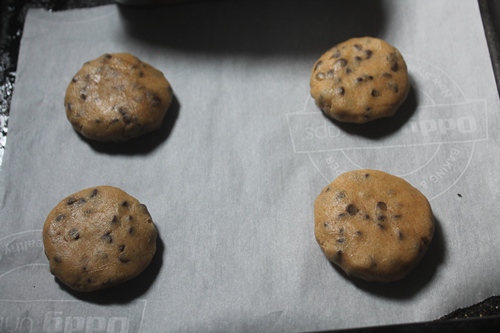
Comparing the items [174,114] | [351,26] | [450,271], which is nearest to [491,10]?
[351,26]

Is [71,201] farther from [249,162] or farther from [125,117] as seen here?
[249,162]

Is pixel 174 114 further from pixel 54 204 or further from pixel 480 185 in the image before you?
pixel 480 185

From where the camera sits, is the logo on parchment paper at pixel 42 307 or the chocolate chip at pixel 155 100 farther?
the chocolate chip at pixel 155 100

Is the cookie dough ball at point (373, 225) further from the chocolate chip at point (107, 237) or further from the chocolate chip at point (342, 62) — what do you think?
the chocolate chip at point (107, 237)

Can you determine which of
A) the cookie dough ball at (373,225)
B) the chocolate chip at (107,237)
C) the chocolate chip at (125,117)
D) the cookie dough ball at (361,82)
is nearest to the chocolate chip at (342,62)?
the cookie dough ball at (361,82)

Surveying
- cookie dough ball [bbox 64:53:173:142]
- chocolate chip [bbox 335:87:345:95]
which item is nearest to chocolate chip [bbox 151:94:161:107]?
cookie dough ball [bbox 64:53:173:142]

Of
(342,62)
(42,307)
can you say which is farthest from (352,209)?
(42,307)
